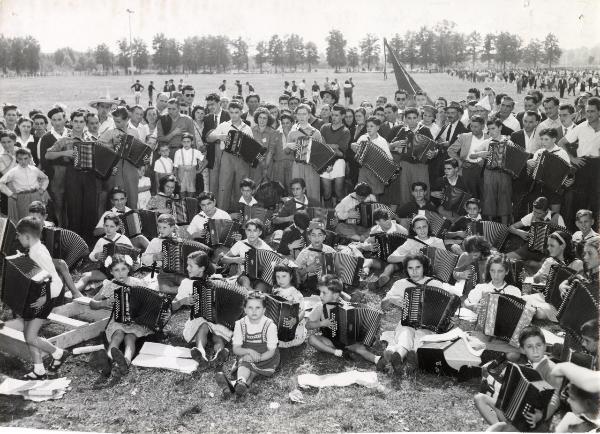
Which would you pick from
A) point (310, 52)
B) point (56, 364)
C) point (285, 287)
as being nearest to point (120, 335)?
point (56, 364)

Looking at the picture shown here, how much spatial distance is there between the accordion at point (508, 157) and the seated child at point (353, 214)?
1981mm

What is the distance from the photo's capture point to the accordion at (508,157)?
930 cm

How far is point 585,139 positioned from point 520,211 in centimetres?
151

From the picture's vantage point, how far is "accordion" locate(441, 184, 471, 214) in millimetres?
9625

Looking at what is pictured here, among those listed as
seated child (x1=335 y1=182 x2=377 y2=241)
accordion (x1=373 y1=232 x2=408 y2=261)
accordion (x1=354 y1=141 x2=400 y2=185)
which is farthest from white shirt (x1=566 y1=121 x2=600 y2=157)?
seated child (x1=335 y1=182 x2=377 y2=241)

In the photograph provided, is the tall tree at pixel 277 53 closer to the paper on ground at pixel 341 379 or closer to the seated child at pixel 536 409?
the paper on ground at pixel 341 379

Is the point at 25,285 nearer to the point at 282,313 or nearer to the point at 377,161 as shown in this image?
the point at 282,313

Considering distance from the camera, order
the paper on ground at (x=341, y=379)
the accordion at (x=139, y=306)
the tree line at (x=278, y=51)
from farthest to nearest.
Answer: the tree line at (x=278, y=51), the accordion at (x=139, y=306), the paper on ground at (x=341, y=379)

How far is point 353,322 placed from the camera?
646 centimetres

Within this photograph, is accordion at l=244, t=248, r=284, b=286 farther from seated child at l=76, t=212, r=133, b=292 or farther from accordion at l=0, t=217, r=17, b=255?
accordion at l=0, t=217, r=17, b=255

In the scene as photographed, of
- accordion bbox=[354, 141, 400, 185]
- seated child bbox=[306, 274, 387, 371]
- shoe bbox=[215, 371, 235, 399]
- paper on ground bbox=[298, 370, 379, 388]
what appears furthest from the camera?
accordion bbox=[354, 141, 400, 185]

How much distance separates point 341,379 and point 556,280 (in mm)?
2752

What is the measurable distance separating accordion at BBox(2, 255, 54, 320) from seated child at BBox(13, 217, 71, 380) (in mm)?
32

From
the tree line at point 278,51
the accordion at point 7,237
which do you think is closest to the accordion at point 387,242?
the accordion at point 7,237
